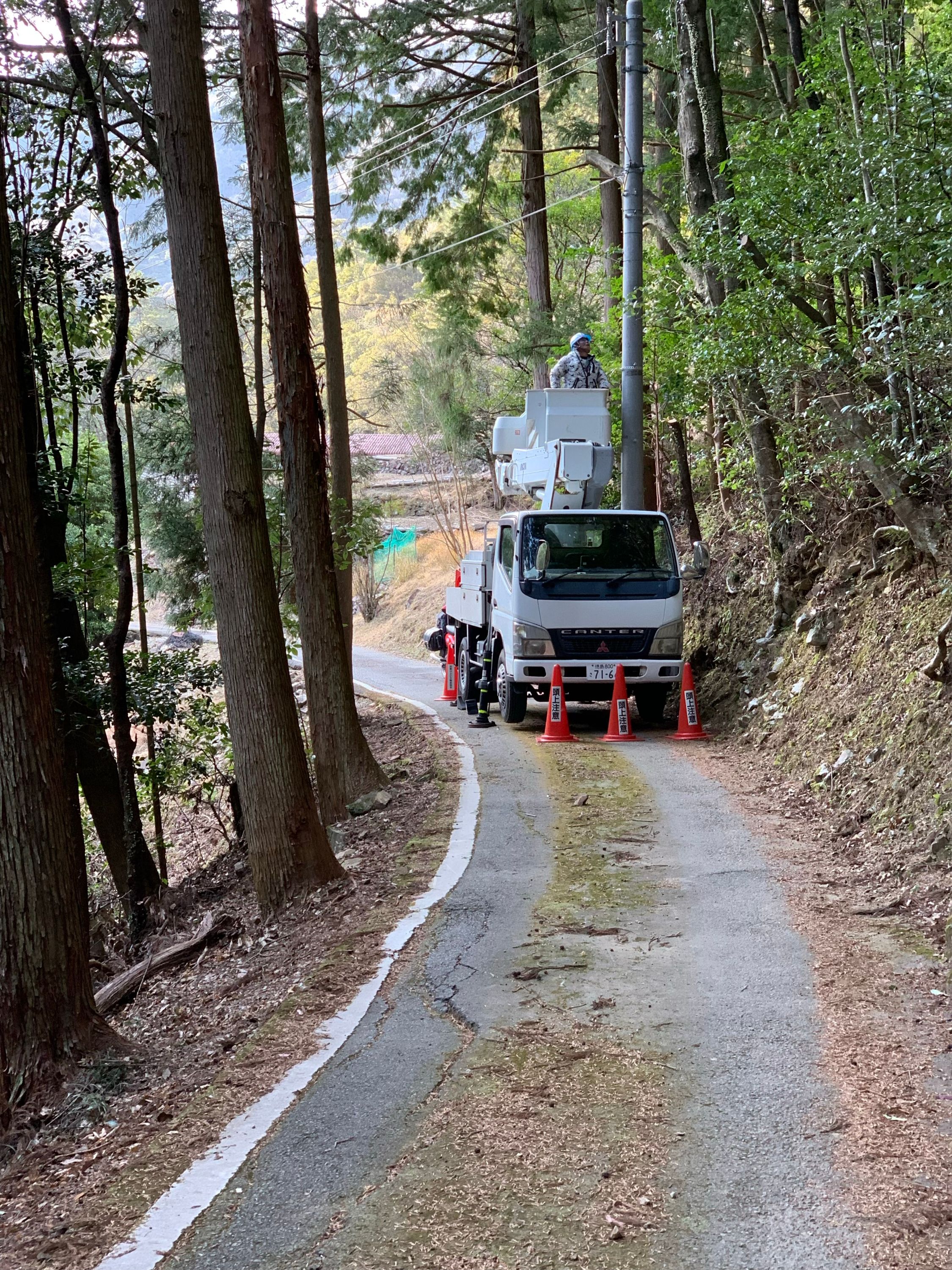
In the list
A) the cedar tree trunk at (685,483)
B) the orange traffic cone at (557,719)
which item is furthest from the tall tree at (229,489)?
the cedar tree trunk at (685,483)

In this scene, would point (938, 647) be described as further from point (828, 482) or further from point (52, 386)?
point (52, 386)

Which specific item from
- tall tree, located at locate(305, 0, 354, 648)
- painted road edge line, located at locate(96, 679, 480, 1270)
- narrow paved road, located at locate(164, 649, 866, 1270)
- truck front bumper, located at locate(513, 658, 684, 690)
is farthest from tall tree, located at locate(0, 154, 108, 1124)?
truck front bumper, located at locate(513, 658, 684, 690)

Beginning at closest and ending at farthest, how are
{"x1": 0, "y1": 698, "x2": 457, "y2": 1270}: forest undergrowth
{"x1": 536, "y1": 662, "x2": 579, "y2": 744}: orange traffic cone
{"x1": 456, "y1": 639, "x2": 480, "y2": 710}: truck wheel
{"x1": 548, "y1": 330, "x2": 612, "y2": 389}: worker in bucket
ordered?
1. {"x1": 0, "y1": 698, "x2": 457, "y2": 1270}: forest undergrowth
2. {"x1": 536, "y1": 662, "x2": 579, "y2": 744}: orange traffic cone
3. {"x1": 548, "y1": 330, "x2": 612, "y2": 389}: worker in bucket
4. {"x1": 456, "y1": 639, "x2": 480, "y2": 710}: truck wheel

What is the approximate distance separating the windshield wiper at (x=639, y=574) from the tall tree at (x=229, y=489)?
625 centimetres

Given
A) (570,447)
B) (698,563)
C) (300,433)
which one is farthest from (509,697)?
(300,433)

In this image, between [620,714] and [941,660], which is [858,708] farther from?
[620,714]

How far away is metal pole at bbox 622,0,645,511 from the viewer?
54.5ft

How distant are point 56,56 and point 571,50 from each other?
1240 centimetres

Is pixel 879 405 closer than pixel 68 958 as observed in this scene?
No

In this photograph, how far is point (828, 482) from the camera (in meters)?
12.3

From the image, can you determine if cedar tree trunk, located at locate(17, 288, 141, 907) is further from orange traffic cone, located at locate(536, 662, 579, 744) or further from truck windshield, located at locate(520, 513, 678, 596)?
truck windshield, located at locate(520, 513, 678, 596)

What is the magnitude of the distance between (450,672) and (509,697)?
4552 millimetres

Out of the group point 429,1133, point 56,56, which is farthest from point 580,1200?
point 56,56

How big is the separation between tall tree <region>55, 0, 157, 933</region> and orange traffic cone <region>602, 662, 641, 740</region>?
537cm
